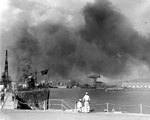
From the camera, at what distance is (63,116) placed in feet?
71.7

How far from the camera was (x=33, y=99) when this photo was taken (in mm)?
70125

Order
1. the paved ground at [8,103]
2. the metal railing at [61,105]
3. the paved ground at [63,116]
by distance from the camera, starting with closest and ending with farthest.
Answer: the paved ground at [63,116] < the metal railing at [61,105] < the paved ground at [8,103]

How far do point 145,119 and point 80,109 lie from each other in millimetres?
6099


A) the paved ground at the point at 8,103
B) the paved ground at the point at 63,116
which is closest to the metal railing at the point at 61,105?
the paved ground at the point at 63,116

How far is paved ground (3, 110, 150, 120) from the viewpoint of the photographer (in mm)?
20316

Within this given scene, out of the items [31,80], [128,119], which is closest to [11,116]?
[128,119]

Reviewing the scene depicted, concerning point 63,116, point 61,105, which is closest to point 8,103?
point 63,116

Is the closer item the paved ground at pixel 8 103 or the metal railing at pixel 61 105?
the metal railing at pixel 61 105

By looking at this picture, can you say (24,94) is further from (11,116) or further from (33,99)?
(11,116)

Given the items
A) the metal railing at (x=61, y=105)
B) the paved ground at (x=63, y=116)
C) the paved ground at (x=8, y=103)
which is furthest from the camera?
the paved ground at (x=8, y=103)

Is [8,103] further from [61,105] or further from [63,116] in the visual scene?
[61,105]

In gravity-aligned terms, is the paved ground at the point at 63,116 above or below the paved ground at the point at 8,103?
below

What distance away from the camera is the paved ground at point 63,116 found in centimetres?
2032

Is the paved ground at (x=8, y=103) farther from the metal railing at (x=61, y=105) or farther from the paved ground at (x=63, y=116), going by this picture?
the metal railing at (x=61, y=105)
